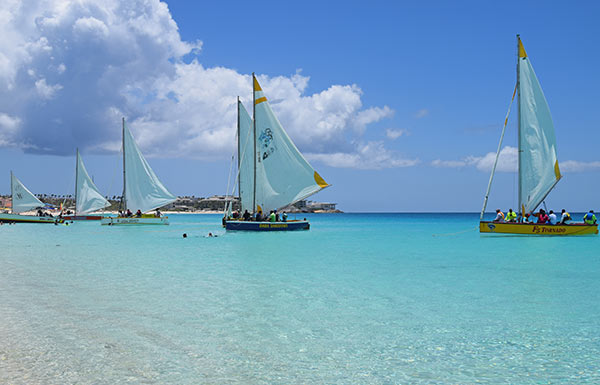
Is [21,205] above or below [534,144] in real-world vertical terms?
below

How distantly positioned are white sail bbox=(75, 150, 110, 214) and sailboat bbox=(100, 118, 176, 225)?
12.1 meters

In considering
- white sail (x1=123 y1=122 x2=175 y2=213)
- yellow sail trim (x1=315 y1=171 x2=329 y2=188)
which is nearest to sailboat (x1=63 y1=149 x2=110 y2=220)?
white sail (x1=123 y1=122 x2=175 y2=213)

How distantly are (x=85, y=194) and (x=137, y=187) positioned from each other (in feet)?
53.7

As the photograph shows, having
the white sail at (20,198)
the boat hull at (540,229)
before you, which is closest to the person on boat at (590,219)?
the boat hull at (540,229)

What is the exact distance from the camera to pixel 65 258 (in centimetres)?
2316

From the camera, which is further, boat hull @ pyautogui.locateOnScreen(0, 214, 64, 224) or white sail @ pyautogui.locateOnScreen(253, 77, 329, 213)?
boat hull @ pyautogui.locateOnScreen(0, 214, 64, 224)

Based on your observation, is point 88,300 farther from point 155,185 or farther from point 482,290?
point 155,185

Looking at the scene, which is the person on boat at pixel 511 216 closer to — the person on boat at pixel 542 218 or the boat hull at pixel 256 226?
the person on boat at pixel 542 218

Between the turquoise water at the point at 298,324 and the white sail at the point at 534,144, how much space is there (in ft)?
49.9

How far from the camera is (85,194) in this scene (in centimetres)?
6744

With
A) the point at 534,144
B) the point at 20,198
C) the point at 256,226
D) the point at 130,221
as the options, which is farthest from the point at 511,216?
the point at 20,198

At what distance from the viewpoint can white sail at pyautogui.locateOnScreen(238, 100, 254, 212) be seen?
41.1m

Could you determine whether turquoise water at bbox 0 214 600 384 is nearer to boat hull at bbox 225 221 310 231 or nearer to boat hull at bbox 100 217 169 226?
boat hull at bbox 225 221 310 231

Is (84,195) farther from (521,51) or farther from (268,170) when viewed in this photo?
(521,51)
